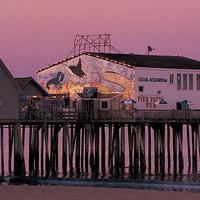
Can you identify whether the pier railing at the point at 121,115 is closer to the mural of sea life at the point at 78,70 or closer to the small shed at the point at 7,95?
the small shed at the point at 7,95

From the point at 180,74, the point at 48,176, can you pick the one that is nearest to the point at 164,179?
the point at 48,176

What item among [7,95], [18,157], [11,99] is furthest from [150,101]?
[7,95]

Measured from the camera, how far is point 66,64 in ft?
262

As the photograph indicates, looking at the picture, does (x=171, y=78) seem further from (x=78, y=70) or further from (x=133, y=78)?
(x=78, y=70)

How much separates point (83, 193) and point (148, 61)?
22.5 metres

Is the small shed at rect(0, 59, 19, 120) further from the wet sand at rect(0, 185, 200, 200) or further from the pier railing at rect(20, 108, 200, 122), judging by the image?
the wet sand at rect(0, 185, 200, 200)

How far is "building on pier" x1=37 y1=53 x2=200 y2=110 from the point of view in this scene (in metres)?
75.9

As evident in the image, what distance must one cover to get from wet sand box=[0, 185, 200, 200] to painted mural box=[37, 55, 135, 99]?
52.1ft

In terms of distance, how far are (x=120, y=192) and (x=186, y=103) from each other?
811 inches

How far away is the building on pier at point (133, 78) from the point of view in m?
75.9

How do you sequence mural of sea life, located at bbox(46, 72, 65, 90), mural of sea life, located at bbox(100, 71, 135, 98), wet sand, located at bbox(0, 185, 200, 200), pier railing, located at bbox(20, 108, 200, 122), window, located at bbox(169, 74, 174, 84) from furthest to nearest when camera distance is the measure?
mural of sea life, located at bbox(46, 72, 65, 90), window, located at bbox(169, 74, 174, 84), mural of sea life, located at bbox(100, 71, 135, 98), pier railing, located at bbox(20, 108, 200, 122), wet sand, located at bbox(0, 185, 200, 200)


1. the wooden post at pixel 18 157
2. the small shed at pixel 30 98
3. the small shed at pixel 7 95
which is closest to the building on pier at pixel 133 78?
the small shed at pixel 30 98

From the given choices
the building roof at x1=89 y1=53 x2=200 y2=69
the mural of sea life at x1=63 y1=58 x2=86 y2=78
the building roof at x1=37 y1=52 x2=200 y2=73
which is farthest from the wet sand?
the mural of sea life at x1=63 y1=58 x2=86 y2=78

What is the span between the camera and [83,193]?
193ft
